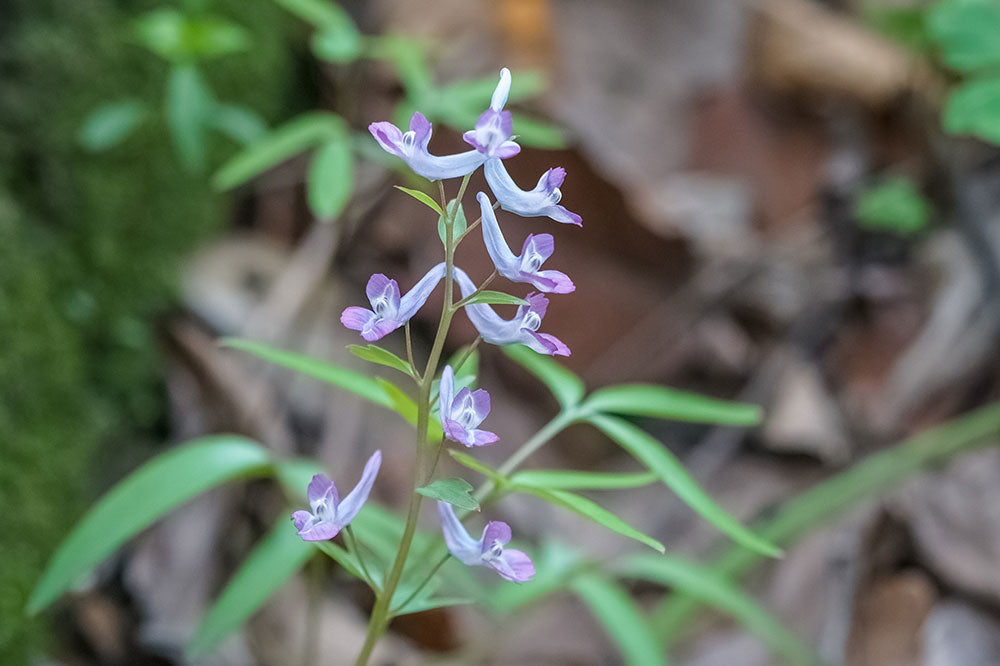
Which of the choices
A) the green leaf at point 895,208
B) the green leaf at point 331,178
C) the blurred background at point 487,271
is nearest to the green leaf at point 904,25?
the blurred background at point 487,271

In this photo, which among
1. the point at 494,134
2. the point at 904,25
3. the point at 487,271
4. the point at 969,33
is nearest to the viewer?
the point at 494,134

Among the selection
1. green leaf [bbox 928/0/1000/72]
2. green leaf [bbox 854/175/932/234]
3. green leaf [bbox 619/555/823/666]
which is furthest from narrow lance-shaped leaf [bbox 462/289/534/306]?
green leaf [bbox 854/175/932/234]

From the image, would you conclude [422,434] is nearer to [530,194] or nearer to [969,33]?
[530,194]

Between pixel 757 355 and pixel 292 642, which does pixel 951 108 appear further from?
pixel 292 642

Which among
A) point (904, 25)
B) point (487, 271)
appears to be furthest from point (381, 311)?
point (904, 25)

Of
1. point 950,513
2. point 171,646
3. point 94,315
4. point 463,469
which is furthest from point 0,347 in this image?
point 950,513

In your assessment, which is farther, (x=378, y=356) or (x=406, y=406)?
(x=406, y=406)

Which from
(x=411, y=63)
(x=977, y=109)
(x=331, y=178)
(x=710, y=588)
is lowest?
(x=710, y=588)
